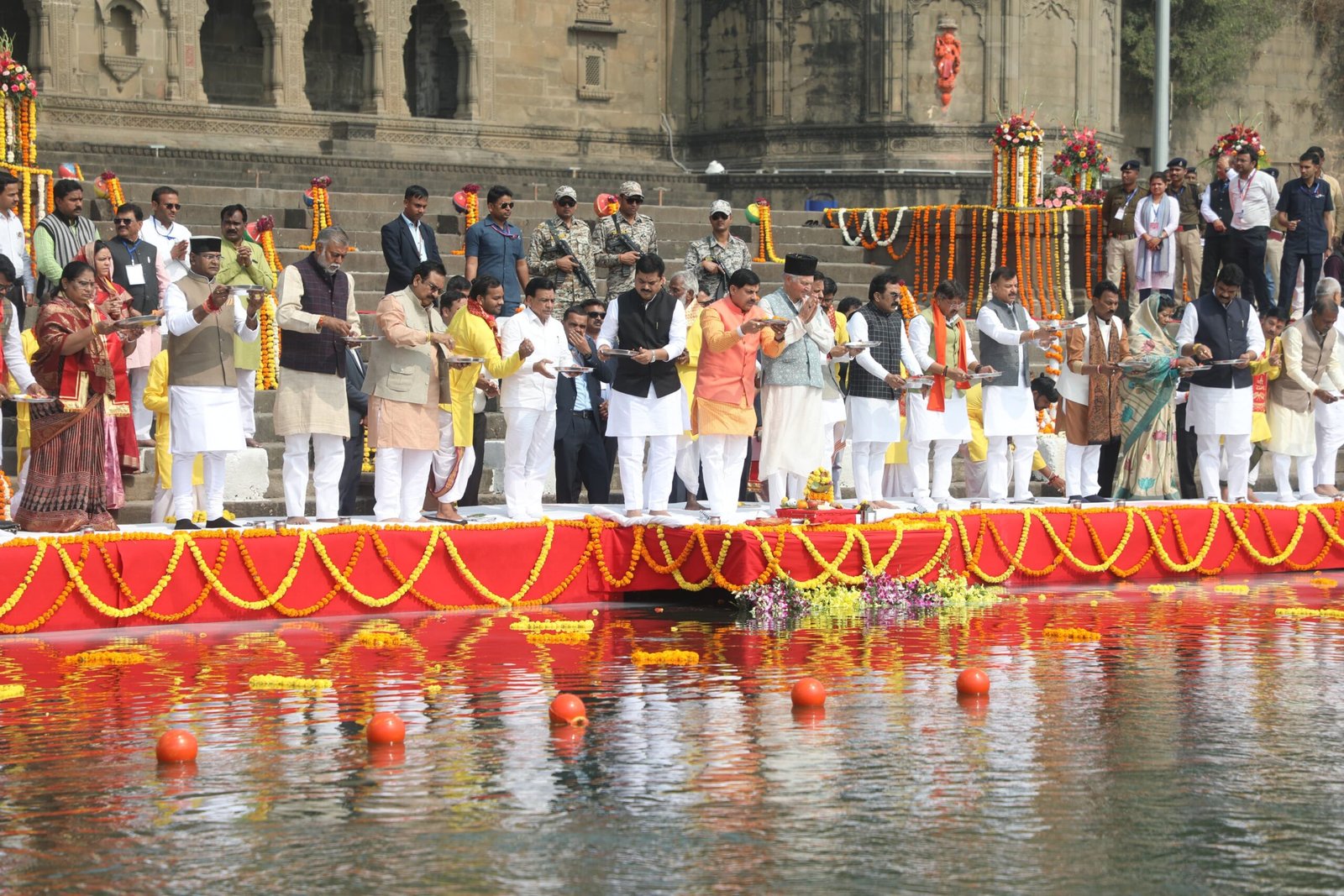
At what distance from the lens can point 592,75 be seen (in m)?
26.8

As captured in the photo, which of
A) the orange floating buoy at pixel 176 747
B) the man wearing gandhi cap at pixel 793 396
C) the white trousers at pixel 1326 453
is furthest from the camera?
the white trousers at pixel 1326 453

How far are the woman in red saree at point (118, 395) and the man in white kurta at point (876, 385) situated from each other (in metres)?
4.29

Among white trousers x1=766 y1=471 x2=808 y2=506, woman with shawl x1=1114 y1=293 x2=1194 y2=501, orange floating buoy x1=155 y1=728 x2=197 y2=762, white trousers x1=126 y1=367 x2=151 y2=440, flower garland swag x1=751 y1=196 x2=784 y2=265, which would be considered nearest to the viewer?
orange floating buoy x1=155 y1=728 x2=197 y2=762

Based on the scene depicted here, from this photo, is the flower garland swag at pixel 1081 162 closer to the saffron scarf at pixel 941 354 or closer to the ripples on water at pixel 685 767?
the saffron scarf at pixel 941 354

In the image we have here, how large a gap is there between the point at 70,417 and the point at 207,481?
0.80 metres

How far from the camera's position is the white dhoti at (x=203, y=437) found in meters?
10.9

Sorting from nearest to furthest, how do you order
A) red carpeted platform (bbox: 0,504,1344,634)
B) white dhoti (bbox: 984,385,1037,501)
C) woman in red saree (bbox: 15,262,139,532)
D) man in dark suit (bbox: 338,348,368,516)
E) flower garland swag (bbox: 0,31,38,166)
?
red carpeted platform (bbox: 0,504,1344,634), woman in red saree (bbox: 15,262,139,532), man in dark suit (bbox: 338,348,368,516), white dhoti (bbox: 984,385,1037,501), flower garland swag (bbox: 0,31,38,166)

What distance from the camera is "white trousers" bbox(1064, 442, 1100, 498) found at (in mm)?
13594

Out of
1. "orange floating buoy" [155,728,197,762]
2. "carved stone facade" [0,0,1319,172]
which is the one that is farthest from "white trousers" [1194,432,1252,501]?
"carved stone facade" [0,0,1319,172]

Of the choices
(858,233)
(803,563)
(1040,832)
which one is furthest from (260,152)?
(1040,832)

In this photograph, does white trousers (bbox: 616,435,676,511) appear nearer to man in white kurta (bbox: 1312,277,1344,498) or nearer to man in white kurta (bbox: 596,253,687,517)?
man in white kurta (bbox: 596,253,687,517)

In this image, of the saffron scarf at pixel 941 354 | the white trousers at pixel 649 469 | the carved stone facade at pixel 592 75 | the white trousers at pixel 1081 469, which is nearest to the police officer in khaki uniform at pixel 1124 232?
the white trousers at pixel 1081 469

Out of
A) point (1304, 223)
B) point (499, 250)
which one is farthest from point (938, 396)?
point (1304, 223)

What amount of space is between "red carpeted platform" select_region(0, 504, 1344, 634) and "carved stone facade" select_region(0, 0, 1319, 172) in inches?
503
